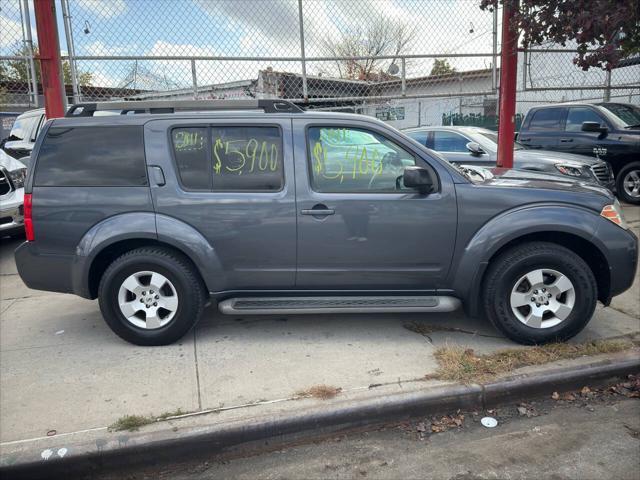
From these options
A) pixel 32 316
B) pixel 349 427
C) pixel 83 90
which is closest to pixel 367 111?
pixel 83 90

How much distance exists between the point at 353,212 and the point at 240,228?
88cm

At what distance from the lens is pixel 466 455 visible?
2.99 meters

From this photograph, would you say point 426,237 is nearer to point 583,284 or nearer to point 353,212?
point 353,212

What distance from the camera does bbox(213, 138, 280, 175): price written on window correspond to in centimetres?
407

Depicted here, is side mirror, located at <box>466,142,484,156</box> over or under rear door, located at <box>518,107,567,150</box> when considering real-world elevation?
under

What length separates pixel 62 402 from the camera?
344 cm

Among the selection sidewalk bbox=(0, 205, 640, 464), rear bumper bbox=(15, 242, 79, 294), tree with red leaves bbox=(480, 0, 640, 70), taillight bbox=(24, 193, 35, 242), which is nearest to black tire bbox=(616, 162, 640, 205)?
sidewalk bbox=(0, 205, 640, 464)

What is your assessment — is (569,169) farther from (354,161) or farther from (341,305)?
(341,305)

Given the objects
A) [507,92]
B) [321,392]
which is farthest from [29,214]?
[507,92]

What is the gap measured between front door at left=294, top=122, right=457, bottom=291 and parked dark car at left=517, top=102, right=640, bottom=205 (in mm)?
7007

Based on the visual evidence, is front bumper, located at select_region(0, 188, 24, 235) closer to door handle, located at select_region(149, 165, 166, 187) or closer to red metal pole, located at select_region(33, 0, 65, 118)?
red metal pole, located at select_region(33, 0, 65, 118)

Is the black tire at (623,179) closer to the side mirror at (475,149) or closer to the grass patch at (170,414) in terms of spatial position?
the side mirror at (475,149)

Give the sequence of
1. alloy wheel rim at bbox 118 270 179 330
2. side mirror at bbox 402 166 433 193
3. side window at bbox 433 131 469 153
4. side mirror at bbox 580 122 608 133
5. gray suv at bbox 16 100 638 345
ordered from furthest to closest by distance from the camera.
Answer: side mirror at bbox 580 122 608 133 < side window at bbox 433 131 469 153 < alloy wheel rim at bbox 118 270 179 330 < gray suv at bbox 16 100 638 345 < side mirror at bbox 402 166 433 193

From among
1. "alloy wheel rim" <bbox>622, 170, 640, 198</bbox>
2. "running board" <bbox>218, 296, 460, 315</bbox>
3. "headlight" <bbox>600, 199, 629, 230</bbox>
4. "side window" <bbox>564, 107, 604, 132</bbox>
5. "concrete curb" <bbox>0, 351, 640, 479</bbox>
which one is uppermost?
"side window" <bbox>564, 107, 604, 132</bbox>
